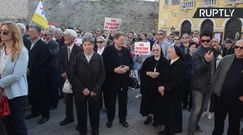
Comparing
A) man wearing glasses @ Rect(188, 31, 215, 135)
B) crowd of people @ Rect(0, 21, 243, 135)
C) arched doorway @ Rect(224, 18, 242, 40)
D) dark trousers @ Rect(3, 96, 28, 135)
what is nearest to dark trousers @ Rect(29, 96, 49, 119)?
crowd of people @ Rect(0, 21, 243, 135)

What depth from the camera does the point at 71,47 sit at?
588cm

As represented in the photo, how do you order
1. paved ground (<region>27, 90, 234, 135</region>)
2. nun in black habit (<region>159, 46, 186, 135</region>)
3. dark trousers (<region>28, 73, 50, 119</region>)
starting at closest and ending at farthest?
nun in black habit (<region>159, 46, 186, 135</region>) → paved ground (<region>27, 90, 234, 135</region>) → dark trousers (<region>28, 73, 50, 119</region>)

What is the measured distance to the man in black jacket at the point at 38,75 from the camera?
5742mm

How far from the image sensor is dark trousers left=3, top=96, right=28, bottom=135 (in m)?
3.90

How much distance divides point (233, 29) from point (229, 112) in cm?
1878

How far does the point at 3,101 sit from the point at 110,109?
243cm

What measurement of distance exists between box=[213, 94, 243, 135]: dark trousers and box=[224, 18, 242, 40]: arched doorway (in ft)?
57.2

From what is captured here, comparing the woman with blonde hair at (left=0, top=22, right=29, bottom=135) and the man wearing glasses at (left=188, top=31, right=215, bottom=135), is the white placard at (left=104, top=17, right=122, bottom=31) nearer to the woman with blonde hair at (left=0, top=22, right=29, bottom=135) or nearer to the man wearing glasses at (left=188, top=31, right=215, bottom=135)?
the man wearing glasses at (left=188, top=31, right=215, bottom=135)

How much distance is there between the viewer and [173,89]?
5215 millimetres

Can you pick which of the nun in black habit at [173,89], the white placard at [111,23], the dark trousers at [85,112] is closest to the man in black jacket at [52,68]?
the dark trousers at [85,112]

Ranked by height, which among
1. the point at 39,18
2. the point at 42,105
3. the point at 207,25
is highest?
the point at 39,18

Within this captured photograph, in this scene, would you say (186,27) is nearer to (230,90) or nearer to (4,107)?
(230,90)

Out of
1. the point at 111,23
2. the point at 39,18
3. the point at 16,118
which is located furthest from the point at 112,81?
the point at 111,23

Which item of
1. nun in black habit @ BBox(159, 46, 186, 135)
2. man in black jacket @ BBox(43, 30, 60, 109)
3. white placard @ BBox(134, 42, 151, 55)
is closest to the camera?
nun in black habit @ BBox(159, 46, 186, 135)
